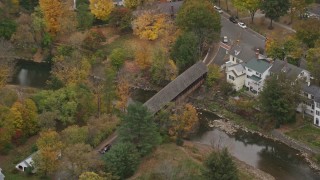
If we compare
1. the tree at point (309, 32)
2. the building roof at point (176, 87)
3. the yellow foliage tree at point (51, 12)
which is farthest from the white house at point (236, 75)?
the yellow foliage tree at point (51, 12)

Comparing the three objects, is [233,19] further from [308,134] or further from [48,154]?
[48,154]

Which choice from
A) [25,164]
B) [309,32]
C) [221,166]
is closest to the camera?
[221,166]

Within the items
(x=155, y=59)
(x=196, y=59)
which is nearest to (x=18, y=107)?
(x=155, y=59)

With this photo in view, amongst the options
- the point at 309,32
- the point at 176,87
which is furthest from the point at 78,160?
the point at 309,32

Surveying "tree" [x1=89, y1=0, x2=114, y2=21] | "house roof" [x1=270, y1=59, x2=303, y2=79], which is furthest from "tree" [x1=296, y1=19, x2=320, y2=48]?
"tree" [x1=89, y1=0, x2=114, y2=21]

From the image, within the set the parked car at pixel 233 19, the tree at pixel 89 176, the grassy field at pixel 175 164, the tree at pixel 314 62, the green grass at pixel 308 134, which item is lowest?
the green grass at pixel 308 134

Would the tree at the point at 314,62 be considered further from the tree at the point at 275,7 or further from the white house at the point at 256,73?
the tree at the point at 275,7
